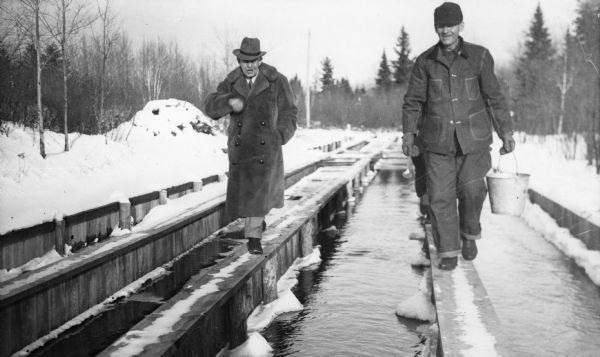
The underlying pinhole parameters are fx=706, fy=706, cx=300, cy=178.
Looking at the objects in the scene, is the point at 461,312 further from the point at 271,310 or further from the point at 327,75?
the point at 327,75

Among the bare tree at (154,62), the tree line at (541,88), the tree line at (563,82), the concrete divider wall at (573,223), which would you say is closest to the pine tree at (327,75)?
the tree line at (541,88)

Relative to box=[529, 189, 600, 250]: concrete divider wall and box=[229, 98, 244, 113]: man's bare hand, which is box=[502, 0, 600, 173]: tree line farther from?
box=[229, 98, 244, 113]: man's bare hand

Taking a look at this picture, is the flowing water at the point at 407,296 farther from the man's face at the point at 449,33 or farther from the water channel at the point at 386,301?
the man's face at the point at 449,33

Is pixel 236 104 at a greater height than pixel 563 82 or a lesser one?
lesser

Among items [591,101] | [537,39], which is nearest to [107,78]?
[591,101]

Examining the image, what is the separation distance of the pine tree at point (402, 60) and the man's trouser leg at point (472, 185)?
3726 inches

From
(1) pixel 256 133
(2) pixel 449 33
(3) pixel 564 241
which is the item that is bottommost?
(3) pixel 564 241

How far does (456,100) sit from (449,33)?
1.54 ft

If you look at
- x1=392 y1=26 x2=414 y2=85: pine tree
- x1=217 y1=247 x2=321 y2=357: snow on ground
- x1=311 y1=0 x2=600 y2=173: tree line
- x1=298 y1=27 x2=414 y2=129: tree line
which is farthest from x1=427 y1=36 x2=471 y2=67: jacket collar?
x1=392 y1=26 x2=414 y2=85: pine tree

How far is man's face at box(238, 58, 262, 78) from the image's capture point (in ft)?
17.3

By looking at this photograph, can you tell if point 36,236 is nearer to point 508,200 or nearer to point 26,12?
point 508,200

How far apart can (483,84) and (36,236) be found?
424 cm

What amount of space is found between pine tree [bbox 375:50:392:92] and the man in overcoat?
100m

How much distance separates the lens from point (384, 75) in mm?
105375
